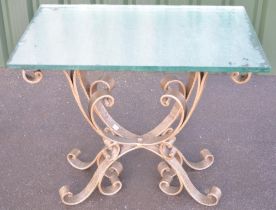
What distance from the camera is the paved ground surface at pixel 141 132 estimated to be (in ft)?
7.72

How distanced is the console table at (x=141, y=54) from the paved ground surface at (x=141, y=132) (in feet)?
0.29

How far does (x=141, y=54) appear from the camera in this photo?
185 cm

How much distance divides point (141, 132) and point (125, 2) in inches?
40.7

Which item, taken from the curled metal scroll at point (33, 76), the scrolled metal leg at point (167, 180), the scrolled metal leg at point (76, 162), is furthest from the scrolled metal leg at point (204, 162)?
the curled metal scroll at point (33, 76)

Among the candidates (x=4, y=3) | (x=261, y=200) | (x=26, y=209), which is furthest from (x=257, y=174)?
(x=4, y=3)

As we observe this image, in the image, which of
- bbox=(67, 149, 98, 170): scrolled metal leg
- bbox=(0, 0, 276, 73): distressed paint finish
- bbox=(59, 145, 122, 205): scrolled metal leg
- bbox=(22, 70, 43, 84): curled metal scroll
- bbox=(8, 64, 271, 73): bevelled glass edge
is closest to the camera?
bbox=(8, 64, 271, 73): bevelled glass edge

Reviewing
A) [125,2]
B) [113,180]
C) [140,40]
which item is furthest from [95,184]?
[125,2]

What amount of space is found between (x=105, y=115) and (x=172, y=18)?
561 mm

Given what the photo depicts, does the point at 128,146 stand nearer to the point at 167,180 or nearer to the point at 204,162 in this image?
the point at 167,180

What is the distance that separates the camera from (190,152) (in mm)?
2641

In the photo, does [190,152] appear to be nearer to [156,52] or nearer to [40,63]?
[156,52]

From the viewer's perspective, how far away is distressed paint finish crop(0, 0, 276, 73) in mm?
3246

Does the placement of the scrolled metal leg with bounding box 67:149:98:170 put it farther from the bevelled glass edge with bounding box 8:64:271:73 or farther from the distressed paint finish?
the distressed paint finish

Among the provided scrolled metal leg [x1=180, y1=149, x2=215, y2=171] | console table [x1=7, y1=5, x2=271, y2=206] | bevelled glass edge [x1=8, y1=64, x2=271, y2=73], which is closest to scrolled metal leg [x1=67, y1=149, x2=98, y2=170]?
console table [x1=7, y1=5, x2=271, y2=206]
